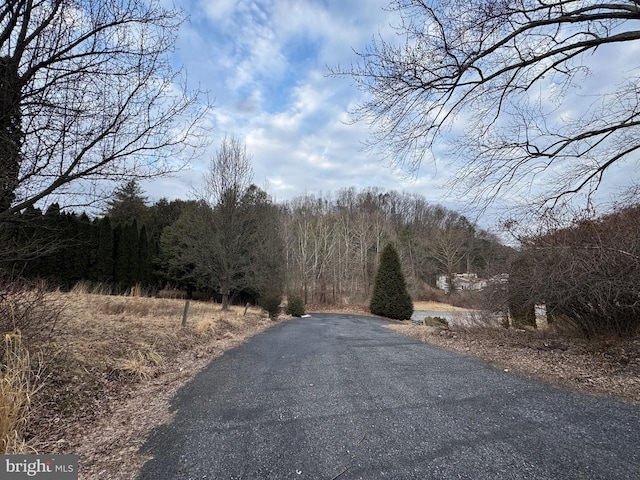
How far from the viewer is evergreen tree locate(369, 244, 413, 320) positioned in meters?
20.2

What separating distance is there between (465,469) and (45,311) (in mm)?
5394

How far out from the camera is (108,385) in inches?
169

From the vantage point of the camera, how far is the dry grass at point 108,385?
2.85 metres

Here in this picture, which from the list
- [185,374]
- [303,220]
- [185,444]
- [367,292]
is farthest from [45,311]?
[303,220]

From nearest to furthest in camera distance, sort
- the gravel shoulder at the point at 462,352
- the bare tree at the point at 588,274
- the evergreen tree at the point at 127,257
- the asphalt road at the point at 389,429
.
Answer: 1. the asphalt road at the point at 389,429
2. the gravel shoulder at the point at 462,352
3. the bare tree at the point at 588,274
4. the evergreen tree at the point at 127,257

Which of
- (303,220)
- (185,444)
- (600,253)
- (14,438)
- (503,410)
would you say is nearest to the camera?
(14,438)

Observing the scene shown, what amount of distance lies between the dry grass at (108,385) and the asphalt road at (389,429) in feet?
0.88

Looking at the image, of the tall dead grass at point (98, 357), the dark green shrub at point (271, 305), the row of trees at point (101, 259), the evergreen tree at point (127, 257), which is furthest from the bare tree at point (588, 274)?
the evergreen tree at point (127, 257)

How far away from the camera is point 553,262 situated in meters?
5.71

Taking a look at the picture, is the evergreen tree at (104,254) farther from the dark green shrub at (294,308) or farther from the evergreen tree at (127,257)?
the dark green shrub at (294,308)

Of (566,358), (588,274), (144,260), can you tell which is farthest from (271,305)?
(588,274)

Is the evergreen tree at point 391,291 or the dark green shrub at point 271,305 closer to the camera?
the dark green shrub at point 271,305

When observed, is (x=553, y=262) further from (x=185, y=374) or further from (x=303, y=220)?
(x=303, y=220)

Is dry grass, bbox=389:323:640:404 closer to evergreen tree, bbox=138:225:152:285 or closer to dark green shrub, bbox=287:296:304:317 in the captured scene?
dark green shrub, bbox=287:296:304:317
